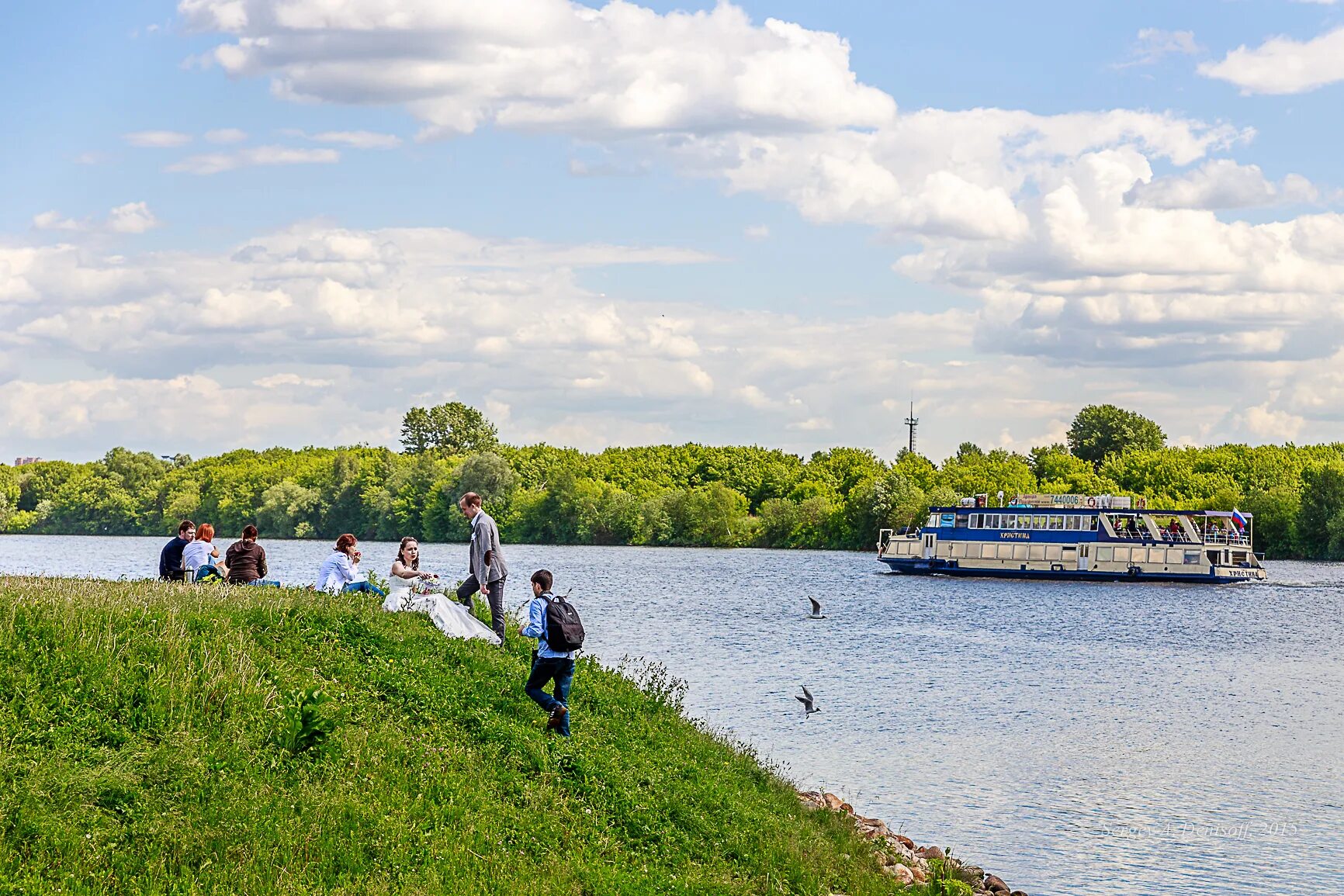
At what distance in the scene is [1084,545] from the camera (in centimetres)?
9062

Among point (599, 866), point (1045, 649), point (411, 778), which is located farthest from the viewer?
point (1045, 649)

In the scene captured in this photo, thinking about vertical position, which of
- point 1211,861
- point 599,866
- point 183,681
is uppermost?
point 183,681

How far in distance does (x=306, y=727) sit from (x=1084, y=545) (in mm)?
81827

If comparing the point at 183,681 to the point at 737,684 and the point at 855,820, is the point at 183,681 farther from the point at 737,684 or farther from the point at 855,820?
the point at 737,684

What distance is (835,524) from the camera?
475ft

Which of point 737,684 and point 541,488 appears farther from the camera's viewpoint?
point 541,488

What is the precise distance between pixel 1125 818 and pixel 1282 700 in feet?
59.9

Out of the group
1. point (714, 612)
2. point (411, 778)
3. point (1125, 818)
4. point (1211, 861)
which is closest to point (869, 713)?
point (1125, 818)

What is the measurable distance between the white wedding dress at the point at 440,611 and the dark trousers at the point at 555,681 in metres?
4.16

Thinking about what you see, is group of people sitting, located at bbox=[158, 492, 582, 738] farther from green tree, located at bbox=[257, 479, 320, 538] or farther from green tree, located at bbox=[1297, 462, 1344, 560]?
green tree, located at bbox=[257, 479, 320, 538]

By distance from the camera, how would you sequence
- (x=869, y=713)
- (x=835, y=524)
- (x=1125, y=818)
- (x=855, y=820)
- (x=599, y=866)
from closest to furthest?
(x=599, y=866) → (x=855, y=820) → (x=1125, y=818) → (x=869, y=713) → (x=835, y=524)

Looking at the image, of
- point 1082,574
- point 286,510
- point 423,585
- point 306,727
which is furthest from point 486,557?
point 286,510

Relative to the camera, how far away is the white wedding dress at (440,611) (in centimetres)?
2250

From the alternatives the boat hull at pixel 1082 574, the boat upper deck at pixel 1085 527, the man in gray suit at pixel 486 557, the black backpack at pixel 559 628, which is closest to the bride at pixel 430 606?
the man in gray suit at pixel 486 557
